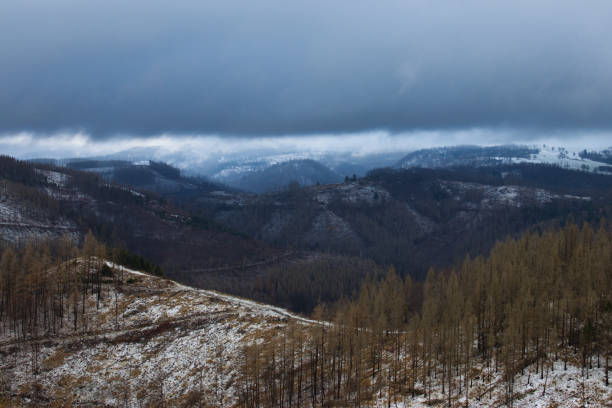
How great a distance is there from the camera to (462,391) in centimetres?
6038

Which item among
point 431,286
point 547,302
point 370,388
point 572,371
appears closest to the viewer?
point 572,371

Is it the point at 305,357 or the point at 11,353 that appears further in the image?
the point at 11,353

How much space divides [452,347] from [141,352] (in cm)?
5637

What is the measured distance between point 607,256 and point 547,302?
83.1 ft

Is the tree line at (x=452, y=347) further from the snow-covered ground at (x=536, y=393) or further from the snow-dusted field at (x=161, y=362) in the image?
the snow-dusted field at (x=161, y=362)

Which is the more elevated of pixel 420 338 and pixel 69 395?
pixel 420 338

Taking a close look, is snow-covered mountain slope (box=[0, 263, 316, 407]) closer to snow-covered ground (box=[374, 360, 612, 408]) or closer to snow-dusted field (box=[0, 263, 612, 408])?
snow-dusted field (box=[0, 263, 612, 408])

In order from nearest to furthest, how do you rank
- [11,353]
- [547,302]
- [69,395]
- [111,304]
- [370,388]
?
1. [370,388]
2. [547,302]
3. [69,395]
4. [11,353]
5. [111,304]

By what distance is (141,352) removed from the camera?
8544 cm

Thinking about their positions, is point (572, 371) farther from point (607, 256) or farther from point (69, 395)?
point (69, 395)

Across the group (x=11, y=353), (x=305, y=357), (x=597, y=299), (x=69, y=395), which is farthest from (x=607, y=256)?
(x=11, y=353)

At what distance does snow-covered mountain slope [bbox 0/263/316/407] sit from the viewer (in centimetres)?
7500

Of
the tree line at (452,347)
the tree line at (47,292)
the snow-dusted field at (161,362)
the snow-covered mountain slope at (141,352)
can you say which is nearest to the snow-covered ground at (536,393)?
the snow-dusted field at (161,362)

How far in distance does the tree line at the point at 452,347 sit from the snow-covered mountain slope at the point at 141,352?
671cm
